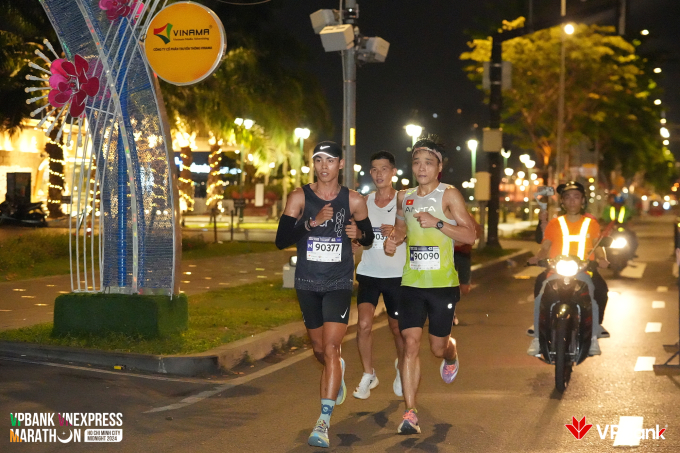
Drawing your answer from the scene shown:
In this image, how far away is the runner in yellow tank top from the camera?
20.7 feet

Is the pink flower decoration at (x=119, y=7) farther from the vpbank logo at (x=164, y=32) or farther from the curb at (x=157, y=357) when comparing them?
the curb at (x=157, y=357)

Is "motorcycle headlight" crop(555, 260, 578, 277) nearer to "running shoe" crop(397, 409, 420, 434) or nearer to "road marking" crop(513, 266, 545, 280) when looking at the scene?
"running shoe" crop(397, 409, 420, 434)

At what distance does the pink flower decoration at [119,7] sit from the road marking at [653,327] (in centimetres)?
730

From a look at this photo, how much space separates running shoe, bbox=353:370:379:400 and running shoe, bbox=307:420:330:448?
140cm

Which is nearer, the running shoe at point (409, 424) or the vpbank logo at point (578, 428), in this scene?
the running shoe at point (409, 424)

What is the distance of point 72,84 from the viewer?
9.20 meters

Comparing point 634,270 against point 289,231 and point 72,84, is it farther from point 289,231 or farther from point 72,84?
point 289,231

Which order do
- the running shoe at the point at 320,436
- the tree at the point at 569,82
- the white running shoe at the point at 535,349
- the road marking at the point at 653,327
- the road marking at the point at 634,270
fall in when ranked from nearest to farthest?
1. the running shoe at the point at 320,436
2. the white running shoe at the point at 535,349
3. the road marking at the point at 653,327
4. the road marking at the point at 634,270
5. the tree at the point at 569,82

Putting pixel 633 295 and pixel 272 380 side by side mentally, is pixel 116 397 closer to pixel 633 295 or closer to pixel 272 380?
pixel 272 380

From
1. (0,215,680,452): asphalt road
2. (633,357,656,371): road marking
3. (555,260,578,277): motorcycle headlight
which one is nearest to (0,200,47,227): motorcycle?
(0,215,680,452): asphalt road

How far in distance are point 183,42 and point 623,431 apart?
5.58m

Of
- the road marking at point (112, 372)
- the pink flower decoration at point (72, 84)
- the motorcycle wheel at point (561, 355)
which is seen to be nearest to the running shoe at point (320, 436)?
the road marking at point (112, 372)

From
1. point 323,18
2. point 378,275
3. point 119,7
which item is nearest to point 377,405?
point 378,275

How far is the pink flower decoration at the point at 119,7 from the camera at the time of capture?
9180 millimetres
